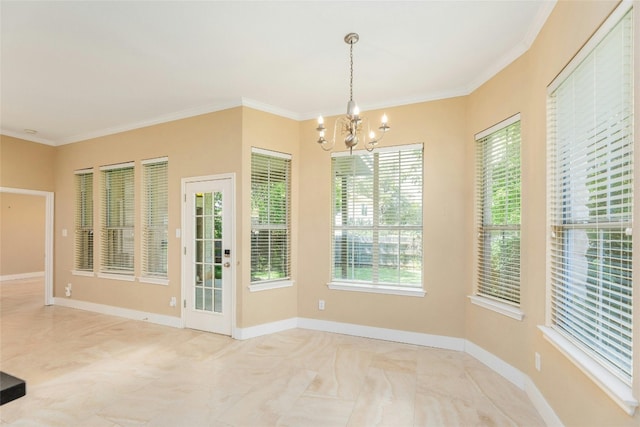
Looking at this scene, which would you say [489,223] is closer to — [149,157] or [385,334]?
[385,334]

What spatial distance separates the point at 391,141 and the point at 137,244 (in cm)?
407

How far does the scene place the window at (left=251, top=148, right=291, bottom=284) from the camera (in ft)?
14.4

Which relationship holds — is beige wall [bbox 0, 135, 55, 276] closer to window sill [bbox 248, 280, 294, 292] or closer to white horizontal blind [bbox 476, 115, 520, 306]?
window sill [bbox 248, 280, 294, 292]

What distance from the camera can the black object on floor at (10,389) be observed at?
168cm

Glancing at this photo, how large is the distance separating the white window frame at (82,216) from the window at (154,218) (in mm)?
1399

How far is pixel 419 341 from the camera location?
158 inches

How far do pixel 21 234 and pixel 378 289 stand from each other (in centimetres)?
999

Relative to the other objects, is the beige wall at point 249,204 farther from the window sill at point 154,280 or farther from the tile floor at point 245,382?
the window sill at point 154,280

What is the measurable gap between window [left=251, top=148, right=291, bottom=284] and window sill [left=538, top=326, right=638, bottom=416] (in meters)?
3.14

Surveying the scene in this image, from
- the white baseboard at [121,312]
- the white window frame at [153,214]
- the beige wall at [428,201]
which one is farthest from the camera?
the white window frame at [153,214]

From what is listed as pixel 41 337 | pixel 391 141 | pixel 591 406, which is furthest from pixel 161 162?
pixel 591 406

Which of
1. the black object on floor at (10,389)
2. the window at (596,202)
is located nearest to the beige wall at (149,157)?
the black object on floor at (10,389)

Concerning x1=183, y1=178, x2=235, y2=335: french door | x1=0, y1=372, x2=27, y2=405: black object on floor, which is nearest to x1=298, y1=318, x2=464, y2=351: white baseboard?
x1=183, y1=178, x2=235, y2=335: french door

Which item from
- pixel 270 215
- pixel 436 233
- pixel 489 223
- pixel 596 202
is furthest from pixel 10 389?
pixel 489 223
